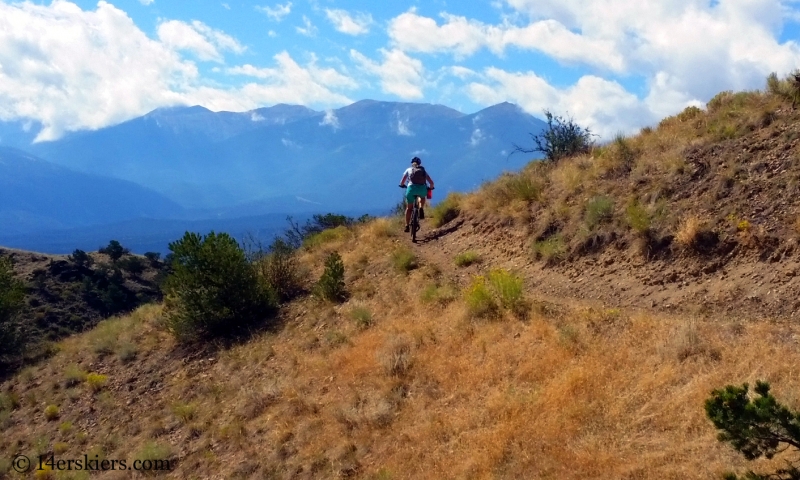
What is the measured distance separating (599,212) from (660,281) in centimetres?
225

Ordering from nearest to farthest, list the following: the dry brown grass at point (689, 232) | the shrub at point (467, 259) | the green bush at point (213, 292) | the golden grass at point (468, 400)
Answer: the golden grass at point (468, 400), the dry brown grass at point (689, 232), the shrub at point (467, 259), the green bush at point (213, 292)

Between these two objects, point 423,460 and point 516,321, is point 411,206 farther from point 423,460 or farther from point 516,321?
point 423,460

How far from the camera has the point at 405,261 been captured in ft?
41.9

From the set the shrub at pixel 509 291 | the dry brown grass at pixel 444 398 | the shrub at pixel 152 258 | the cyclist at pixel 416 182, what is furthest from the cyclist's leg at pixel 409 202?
the shrub at pixel 152 258

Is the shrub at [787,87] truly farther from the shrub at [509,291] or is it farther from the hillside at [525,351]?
the shrub at [509,291]

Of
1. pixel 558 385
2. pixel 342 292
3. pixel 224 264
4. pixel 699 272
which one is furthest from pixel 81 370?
pixel 699 272

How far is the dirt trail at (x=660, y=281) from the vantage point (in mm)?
7402

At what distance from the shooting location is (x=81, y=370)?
1314cm

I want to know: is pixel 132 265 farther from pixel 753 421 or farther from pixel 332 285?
pixel 753 421

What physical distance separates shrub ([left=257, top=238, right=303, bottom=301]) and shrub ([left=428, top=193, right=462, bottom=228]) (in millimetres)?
4033

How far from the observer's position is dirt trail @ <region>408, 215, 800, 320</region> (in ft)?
24.3

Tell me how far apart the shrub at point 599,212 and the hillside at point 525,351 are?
3cm

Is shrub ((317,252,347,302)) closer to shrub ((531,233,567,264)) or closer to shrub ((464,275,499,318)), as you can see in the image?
shrub ((464,275,499,318))

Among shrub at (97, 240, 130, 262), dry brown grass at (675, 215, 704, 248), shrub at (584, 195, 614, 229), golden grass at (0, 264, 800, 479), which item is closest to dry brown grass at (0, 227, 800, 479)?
golden grass at (0, 264, 800, 479)
